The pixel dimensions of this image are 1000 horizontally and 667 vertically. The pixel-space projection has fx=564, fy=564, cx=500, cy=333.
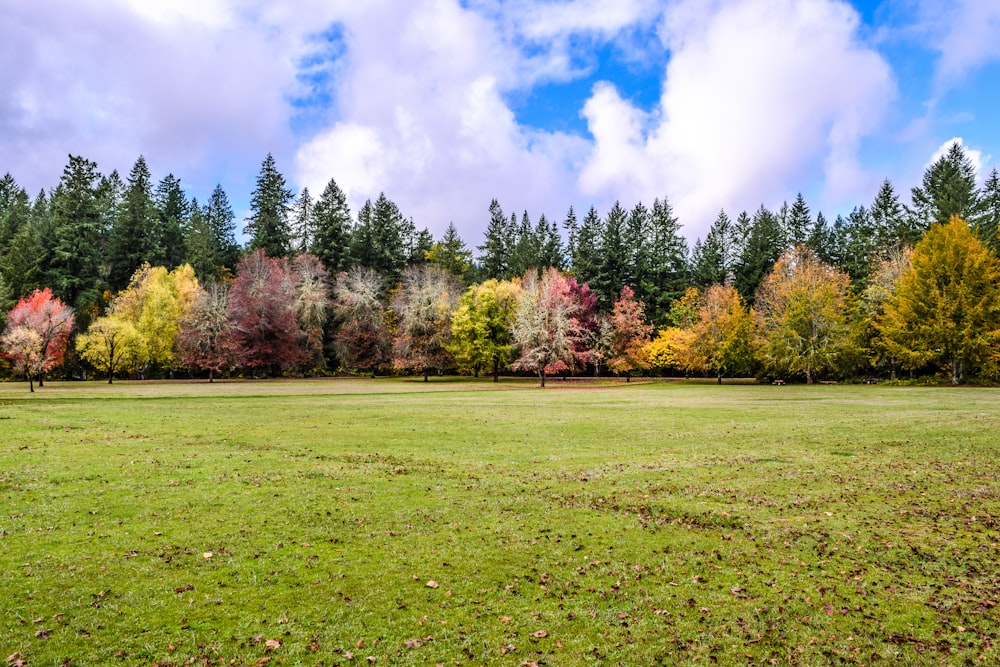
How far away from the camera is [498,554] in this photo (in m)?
7.47

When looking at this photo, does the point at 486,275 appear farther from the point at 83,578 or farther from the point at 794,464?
the point at 83,578

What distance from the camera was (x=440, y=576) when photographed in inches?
265

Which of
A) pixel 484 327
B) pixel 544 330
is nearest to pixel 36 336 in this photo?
pixel 484 327

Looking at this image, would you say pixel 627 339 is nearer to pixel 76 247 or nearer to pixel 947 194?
pixel 947 194

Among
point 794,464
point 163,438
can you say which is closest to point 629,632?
point 794,464

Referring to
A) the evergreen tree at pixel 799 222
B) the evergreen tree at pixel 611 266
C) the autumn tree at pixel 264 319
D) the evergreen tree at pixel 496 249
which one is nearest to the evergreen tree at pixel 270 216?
the autumn tree at pixel 264 319

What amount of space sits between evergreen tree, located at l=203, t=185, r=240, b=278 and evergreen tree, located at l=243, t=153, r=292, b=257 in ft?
10.9

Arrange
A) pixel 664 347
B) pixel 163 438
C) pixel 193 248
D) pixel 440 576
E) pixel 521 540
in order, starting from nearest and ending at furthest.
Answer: pixel 440 576 → pixel 521 540 → pixel 163 438 → pixel 664 347 → pixel 193 248

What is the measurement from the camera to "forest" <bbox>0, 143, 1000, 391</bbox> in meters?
55.9

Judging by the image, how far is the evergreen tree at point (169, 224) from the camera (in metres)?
82.7

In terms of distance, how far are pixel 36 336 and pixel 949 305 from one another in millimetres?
80767

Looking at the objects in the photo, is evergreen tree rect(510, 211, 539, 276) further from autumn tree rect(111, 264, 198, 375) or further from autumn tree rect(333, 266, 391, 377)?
autumn tree rect(111, 264, 198, 375)

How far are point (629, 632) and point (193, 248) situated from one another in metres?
89.7

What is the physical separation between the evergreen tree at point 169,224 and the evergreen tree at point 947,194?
336 feet
